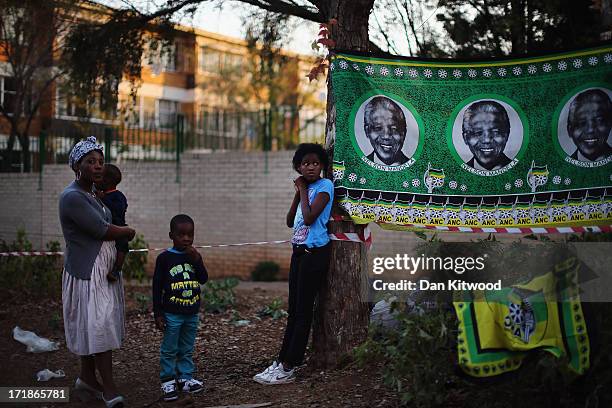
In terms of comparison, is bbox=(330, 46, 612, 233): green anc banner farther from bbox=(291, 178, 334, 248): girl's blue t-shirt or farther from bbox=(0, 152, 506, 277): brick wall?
bbox=(0, 152, 506, 277): brick wall

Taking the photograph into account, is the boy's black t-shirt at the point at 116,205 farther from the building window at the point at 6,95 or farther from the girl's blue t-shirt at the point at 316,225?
the building window at the point at 6,95

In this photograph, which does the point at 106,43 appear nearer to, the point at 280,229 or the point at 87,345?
the point at 87,345

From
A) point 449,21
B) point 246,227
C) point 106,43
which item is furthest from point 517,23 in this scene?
point 246,227

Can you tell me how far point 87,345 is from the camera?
5109 millimetres

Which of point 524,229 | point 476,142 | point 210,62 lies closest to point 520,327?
point 524,229

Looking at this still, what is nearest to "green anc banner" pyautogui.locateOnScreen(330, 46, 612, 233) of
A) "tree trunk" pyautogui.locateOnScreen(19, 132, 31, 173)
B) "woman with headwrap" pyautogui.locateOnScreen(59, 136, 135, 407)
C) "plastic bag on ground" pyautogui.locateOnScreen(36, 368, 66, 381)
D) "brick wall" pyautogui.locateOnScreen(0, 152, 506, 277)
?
"woman with headwrap" pyautogui.locateOnScreen(59, 136, 135, 407)

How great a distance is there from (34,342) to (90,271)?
104 inches

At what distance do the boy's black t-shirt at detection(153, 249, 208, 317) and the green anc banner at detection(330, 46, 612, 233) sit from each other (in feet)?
4.44

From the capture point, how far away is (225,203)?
14766 millimetres

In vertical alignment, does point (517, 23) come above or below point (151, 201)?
above

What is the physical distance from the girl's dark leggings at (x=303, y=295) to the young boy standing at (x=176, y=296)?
0.73 m

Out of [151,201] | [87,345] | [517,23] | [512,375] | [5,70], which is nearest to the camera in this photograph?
[512,375]

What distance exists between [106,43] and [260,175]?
5.70 metres

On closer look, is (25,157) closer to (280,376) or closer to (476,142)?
(280,376)
